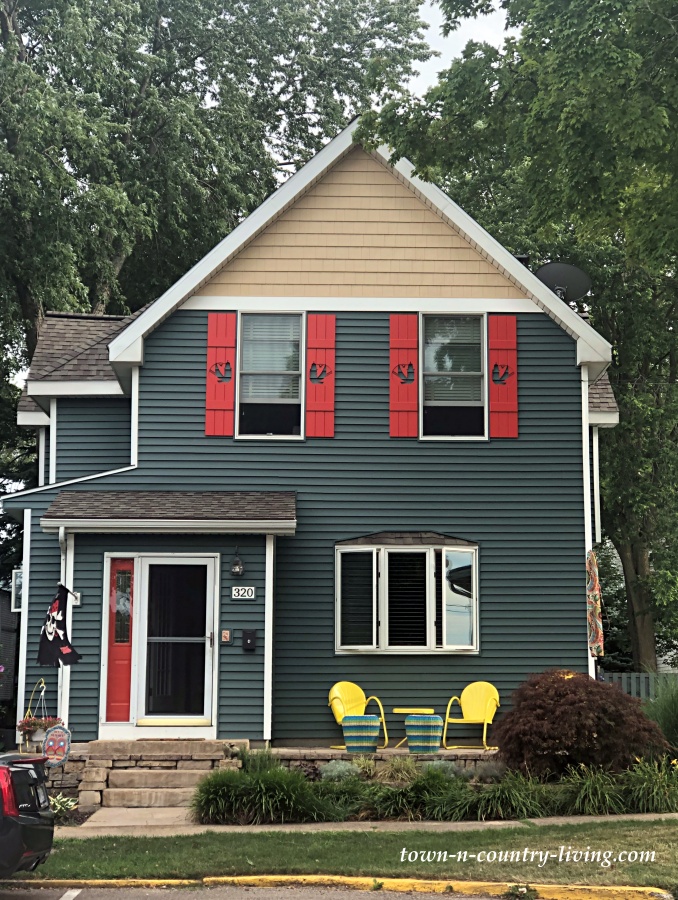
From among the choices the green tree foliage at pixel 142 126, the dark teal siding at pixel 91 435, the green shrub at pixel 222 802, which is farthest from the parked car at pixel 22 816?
the green tree foliage at pixel 142 126

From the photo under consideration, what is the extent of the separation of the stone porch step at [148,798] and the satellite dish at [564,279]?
919cm

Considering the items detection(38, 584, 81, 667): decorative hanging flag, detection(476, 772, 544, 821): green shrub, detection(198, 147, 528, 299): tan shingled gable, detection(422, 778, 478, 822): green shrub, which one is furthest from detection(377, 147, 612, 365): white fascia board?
detection(38, 584, 81, 667): decorative hanging flag

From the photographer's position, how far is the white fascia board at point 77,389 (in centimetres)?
1574

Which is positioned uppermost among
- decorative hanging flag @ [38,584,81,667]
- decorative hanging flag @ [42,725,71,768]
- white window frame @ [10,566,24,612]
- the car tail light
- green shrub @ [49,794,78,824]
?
white window frame @ [10,566,24,612]

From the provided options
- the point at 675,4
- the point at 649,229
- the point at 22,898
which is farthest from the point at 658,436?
the point at 22,898

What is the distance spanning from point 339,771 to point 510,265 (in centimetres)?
712

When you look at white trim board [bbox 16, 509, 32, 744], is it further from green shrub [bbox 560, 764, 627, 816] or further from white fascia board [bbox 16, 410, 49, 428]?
green shrub [bbox 560, 764, 627, 816]

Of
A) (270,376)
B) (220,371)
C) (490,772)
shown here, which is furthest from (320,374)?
(490,772)

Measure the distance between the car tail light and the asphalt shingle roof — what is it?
631cm

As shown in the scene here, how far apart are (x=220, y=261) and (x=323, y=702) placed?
6050 millimetres

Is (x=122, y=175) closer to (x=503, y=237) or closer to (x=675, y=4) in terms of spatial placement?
(x=503, y=237)

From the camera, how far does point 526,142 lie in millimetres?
13562

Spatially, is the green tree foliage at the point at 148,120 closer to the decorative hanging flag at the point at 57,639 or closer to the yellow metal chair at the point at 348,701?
the decorative hanging flag at the point at 57,639

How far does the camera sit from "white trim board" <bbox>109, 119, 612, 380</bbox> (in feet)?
49.4
